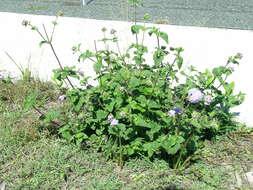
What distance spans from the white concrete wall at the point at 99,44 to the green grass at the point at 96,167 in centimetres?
55

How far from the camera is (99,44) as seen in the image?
11.3 ft

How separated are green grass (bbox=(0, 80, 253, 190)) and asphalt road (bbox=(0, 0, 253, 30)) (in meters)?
2.06

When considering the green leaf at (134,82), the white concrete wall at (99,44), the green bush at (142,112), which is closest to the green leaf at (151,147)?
the green bush at (142,112)

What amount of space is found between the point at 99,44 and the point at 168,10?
7.40ft

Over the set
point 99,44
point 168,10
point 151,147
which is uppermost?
point 168,10

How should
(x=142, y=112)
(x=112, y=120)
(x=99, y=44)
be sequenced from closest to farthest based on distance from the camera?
(x=112, y=120), (x=142, y=112), (x=99, y=44)

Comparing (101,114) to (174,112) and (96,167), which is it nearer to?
(96,167)

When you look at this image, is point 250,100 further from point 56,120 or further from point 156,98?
point 56,120

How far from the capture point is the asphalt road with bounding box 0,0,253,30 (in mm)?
4605

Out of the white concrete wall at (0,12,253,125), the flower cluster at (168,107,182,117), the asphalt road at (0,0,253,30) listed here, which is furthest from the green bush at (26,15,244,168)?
the asphalt road at (0,0,253,30)

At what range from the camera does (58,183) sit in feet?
7.85

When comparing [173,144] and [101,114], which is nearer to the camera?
[173,144]

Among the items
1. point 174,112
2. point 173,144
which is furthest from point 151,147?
point 174,112

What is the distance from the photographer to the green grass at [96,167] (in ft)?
7.71
